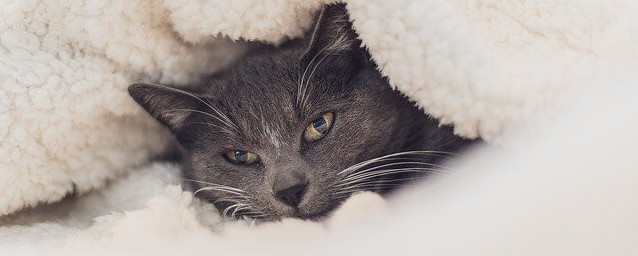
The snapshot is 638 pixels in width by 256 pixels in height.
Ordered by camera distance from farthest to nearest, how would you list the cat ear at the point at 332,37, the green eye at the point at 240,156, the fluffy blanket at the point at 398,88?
the green eye at the point at 240,156 < the cat ear at the point at 332,37 < the fluffy blanket at the point at 398,88

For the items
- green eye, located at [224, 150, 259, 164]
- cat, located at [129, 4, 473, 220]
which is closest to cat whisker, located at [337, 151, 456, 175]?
cat, located at [129, 4, 473, 220]

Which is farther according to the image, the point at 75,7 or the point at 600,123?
the point at 75,7

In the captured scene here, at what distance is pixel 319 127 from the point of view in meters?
1.06

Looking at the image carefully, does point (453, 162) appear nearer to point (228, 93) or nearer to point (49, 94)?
point (228, 93)

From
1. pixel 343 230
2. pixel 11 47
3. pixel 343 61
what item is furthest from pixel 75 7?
pixel 343 230

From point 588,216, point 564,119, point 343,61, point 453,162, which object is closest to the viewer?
point 588,216

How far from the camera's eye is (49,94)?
954 mm

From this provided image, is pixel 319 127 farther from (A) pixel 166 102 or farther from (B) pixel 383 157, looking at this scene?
(A) pixel 166 102

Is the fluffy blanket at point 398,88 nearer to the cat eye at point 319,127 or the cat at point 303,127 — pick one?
the cat at point 303,127

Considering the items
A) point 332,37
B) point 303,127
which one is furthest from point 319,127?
point 332,37

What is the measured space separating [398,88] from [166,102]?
0.37 meters

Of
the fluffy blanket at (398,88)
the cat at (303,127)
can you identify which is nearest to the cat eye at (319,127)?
the cat at (303,127)

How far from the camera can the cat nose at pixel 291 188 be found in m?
0.99

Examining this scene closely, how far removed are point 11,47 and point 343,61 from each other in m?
0.48
